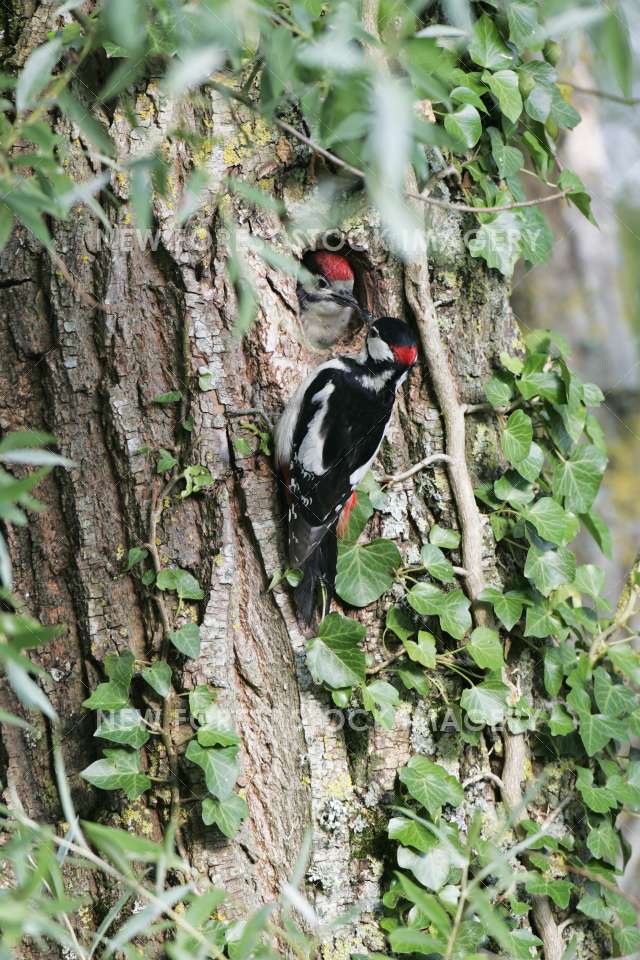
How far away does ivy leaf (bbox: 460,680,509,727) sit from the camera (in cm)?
169

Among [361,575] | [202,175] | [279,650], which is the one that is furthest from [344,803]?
[202,175]

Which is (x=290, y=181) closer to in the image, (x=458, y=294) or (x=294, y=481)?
(x=458, y=294)

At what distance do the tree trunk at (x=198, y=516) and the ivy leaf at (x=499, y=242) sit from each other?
0.93ft

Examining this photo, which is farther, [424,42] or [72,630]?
[72,630]

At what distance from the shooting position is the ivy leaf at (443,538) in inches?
69.1

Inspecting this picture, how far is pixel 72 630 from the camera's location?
1.71 metres

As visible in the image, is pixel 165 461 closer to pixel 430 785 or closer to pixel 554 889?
pixel 430 785

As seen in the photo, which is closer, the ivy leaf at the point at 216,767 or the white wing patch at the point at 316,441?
the ivy leaf at the point at 216,767

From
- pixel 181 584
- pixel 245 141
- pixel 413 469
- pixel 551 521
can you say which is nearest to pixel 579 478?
pixel 551 521

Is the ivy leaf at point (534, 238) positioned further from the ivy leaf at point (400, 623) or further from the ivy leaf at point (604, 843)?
the ivy leaf at point (604, 843)

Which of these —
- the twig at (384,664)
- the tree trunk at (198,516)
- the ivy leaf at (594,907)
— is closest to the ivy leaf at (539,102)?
the tree trunk at (198,516)

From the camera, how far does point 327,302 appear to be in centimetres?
217

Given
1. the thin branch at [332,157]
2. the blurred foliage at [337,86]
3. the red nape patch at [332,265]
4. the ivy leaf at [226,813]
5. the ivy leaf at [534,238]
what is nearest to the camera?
the blurred foliage at [337,86]

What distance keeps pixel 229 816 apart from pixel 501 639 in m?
0.63
